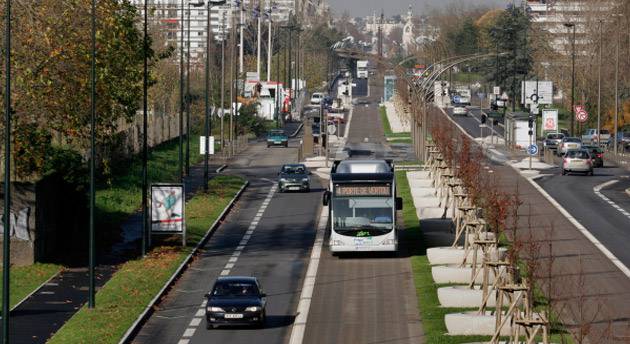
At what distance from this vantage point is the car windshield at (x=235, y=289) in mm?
42719

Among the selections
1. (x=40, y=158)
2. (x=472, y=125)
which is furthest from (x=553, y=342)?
(x=472, y=125)

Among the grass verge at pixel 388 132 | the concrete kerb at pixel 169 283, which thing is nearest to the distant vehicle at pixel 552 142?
the grass verge at pixel 388 132

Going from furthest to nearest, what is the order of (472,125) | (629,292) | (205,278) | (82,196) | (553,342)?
(472,125) < (82,196) < (205,278) < (629,292) < (553,342)

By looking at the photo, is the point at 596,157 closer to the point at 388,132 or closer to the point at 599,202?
the point at 599,202

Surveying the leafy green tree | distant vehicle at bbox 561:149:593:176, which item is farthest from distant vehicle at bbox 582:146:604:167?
the leafy green tree

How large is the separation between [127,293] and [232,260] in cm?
969

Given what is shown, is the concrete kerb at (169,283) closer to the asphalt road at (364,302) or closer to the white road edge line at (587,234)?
the asphalt road at (364,302)

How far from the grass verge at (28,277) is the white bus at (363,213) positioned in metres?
10.2

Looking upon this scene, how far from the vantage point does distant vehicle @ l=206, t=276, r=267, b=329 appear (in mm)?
41812

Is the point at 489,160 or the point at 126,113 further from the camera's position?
the point at 489,160

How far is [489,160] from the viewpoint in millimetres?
107500

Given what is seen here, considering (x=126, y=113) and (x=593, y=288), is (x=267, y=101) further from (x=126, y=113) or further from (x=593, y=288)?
(x=593, y=288)

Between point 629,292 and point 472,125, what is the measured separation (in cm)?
11297

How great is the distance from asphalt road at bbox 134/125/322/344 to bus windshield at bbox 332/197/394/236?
6.94 feet
